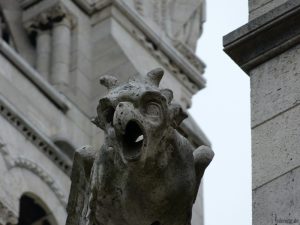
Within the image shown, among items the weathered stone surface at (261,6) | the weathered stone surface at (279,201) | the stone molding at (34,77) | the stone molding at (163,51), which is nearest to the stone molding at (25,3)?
the stone molding at (163,51)

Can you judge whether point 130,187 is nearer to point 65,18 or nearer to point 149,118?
point 149,118

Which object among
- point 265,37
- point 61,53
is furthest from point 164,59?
point 265,37

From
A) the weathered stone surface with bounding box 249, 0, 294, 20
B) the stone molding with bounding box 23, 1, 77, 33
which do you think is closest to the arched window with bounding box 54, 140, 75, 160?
the stone molding with bounding box 23, 1, 77, 33

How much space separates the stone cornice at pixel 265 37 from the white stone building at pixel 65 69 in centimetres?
1829

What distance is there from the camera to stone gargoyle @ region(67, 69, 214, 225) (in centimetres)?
1073

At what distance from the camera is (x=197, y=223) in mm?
34312

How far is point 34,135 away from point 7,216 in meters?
2.04

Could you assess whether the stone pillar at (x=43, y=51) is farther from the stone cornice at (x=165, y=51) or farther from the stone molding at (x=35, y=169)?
the stone molding at (x=35, y=169)

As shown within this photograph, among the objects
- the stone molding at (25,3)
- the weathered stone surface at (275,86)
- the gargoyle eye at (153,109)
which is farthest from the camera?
the stone molding at (25,3)

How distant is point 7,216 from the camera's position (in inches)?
1164

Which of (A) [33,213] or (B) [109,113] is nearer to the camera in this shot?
(B) [109,113]

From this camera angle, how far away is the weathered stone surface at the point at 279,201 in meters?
11.2

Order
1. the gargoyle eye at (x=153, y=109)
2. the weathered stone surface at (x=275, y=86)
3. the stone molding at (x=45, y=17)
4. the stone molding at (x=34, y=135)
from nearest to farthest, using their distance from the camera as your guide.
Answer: the gargoyle eye at (x=153, y=109) → the weathered stone surface at (x=275, y=86) → the stone molding at (x=34, y=135) → the stone molding at (x=45, y=17)

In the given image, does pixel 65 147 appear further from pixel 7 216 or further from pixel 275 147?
pixel 275 147
